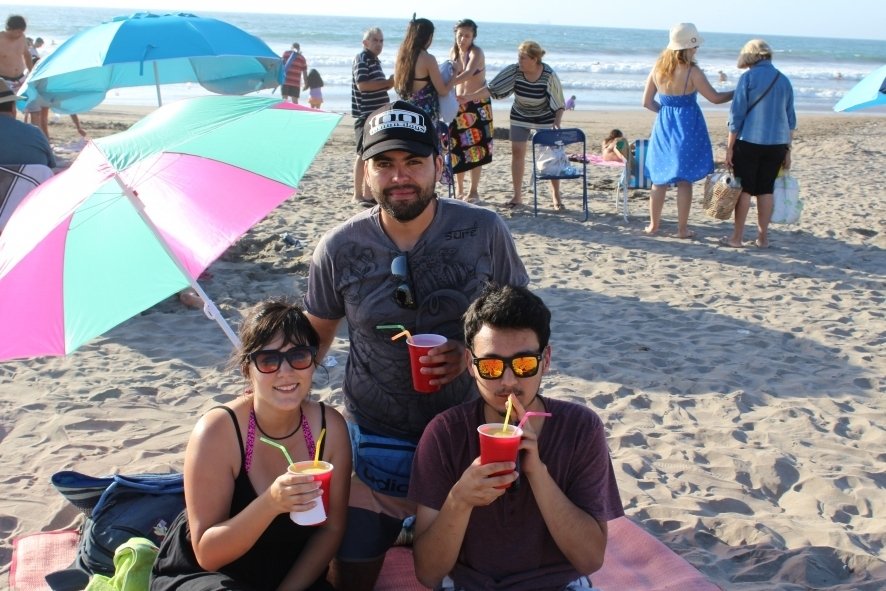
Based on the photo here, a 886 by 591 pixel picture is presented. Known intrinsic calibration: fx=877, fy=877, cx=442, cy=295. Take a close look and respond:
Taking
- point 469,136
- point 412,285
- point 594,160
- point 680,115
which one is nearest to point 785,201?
point 680,115

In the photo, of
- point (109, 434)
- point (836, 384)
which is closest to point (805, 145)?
point (836, 384)

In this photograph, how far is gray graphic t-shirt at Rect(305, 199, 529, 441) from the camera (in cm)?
292

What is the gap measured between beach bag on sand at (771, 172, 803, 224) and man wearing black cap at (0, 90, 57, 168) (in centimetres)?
635

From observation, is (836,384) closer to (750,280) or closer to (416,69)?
(750,280)

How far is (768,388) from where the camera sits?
16.2ft

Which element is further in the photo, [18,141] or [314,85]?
[314,85]

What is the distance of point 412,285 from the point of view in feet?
9.53

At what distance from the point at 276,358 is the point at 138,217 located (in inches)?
30.9

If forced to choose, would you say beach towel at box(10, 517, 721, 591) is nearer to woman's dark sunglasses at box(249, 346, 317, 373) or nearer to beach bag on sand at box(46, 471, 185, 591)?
beach bag on sand at box(46, 471, 185, 591)

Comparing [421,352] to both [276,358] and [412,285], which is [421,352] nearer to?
[412,285]

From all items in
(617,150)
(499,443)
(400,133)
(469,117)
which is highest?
(400,133)

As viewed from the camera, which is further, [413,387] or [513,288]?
[413,387]

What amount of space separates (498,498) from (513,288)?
0.59 metres

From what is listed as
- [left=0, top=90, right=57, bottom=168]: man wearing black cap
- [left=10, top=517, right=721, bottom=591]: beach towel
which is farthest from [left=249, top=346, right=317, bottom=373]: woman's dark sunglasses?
[left=0, top=90, right=57, bottom=168]: man wearing black cap
